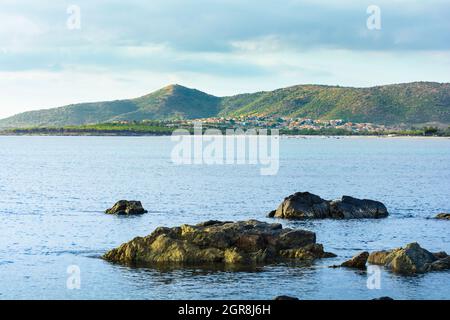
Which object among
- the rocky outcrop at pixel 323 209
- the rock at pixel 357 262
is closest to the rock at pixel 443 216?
the rocky outcrop at pixel 323 209

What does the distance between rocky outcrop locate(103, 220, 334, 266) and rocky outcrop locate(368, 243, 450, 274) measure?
504 cm

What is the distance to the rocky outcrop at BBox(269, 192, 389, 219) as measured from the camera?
66.3 meters

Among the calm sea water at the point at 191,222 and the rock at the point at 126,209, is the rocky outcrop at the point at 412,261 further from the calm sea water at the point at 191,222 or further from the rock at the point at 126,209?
the rock at the point at 126,209

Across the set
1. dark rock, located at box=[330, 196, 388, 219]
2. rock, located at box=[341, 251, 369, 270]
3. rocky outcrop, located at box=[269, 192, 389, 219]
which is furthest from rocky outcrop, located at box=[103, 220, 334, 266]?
dark rock, located at box=[330, 196, 388, 219]

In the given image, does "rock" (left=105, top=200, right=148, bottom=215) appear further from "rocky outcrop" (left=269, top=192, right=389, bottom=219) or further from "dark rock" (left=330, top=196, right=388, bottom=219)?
"dark rock" (left=330, top=196, right=388, bottom=219)

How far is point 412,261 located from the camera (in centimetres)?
4266

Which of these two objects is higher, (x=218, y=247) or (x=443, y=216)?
(x=218, y=247)

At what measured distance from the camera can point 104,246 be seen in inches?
2064

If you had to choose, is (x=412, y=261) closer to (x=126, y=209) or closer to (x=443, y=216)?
(x=443, y=216)

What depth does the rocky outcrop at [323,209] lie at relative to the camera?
66.3m

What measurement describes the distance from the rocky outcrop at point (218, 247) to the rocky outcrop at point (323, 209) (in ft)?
60.0

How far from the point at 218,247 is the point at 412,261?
39.1 ft

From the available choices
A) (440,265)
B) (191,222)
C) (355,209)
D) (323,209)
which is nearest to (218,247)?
(440,265)
